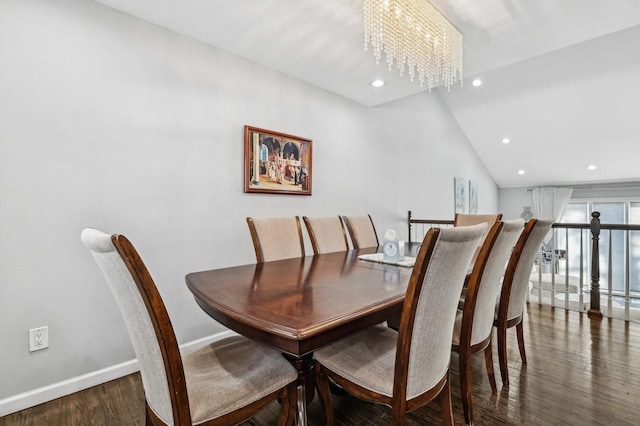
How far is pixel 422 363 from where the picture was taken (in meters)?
1.08

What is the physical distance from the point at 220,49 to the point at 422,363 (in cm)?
267

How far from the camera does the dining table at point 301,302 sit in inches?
36.7

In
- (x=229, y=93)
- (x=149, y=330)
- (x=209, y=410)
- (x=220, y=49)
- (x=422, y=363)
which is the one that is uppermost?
(x=220, y=49)

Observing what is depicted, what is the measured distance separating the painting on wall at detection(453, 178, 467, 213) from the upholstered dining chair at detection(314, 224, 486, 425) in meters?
5.26

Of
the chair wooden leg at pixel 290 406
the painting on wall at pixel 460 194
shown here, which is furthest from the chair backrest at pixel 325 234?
the painting on wall at pixel 460 194

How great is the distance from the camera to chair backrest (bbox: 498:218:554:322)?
1.76m

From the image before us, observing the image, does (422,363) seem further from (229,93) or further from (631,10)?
(631,10)

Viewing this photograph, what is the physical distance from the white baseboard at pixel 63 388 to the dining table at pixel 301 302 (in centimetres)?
108

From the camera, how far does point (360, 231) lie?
288 centimetres

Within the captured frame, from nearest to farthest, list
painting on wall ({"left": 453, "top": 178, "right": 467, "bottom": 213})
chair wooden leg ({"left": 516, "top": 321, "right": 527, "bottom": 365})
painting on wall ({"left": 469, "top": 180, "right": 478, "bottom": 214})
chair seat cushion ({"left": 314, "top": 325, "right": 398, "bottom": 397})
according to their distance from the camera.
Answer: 1. chair seat cushion ({"left": 314, "top": 325, "right": 398, "bottom": 397})
2. chair wooden leg ({"left": 516, "top": 321, "right": 527, "bottom": 365})
3. painting on wall ({"left": 453, "top": 178, "right": 467, "bottom": 213})
4. painting on wall ({"left": 469, "top": 180, "right": 478, "bottom": 214})

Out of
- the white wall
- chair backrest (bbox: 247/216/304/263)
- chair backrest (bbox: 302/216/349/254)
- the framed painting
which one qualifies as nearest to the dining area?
chair backrest (bbox: 247/216/304/263)

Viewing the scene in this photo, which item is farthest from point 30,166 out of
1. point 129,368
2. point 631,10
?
point 631,10

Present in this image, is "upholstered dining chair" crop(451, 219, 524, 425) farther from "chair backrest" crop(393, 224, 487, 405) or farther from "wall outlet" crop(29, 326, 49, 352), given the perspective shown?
"wall outlet" crop(29, 326, 49, 352)

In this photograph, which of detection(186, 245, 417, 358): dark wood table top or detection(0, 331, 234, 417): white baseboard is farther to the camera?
detection(0, 331, 234, 417): white baseboard
